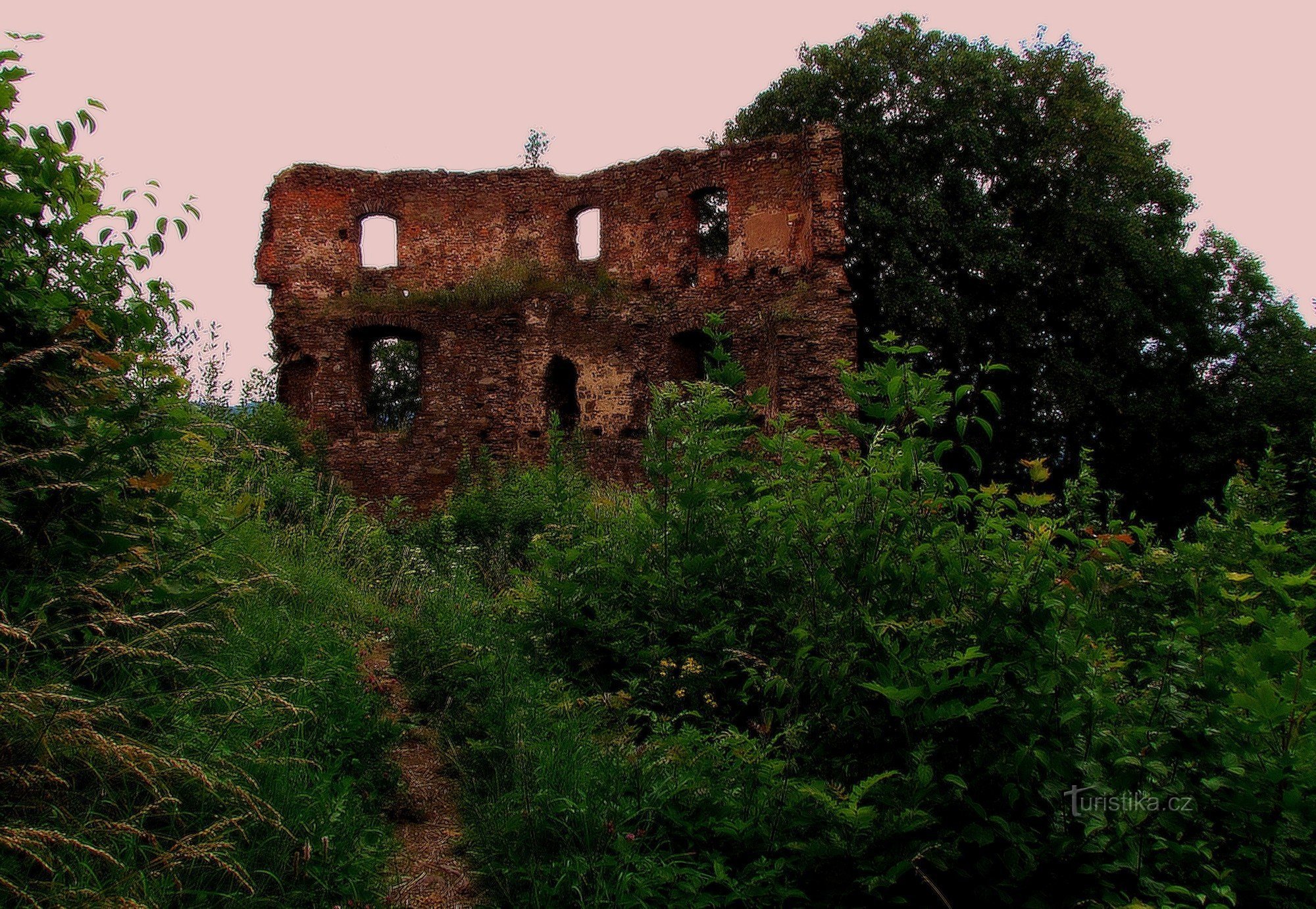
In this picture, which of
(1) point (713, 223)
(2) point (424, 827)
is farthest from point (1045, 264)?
(2) point (424, 827)

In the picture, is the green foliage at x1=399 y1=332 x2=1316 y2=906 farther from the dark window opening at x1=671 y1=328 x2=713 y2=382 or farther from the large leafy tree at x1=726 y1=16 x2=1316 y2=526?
the large leafy tree at x1=726 y1=16 x2=1316 y2=526

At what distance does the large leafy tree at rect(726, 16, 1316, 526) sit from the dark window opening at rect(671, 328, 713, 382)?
5.46 m

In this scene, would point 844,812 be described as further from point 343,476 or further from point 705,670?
point 343,476

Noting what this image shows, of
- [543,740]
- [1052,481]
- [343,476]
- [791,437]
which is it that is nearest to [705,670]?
[543,740]

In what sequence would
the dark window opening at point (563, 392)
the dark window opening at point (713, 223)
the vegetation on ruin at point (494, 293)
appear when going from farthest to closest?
the dark window opening at point (713, 223) → the vegetation on ruin at point (494, 293) → the dark window opening at point (563, 392)

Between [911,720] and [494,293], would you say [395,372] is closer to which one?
[494,293]

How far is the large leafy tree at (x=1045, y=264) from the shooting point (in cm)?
1780

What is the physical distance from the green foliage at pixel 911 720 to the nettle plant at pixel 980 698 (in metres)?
0.01

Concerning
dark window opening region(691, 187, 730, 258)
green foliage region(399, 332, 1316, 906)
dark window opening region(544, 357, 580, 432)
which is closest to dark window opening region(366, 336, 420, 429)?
dark window opening region(691, 187, 730, 258)

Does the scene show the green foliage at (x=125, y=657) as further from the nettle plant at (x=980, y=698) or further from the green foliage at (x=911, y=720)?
the nettle plant at (x=980, y=698)

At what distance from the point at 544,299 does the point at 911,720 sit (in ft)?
38.6

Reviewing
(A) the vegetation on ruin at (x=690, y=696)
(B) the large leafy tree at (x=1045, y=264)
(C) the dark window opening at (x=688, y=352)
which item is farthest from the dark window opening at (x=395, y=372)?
(A) the vegetation on ruin at (x=690, y=696)

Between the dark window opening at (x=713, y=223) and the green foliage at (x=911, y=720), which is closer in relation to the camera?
the green foliage at (x=911, y=720)

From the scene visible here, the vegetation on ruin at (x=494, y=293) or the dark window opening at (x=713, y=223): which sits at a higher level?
the dark window opening at (x=713, y=223)
